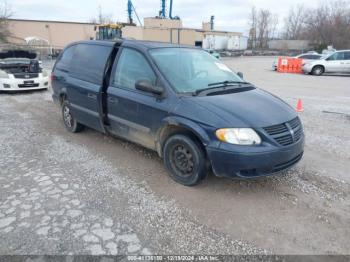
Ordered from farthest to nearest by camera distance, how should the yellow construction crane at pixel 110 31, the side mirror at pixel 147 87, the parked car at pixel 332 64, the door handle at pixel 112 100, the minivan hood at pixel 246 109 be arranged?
the yellow construction crane at pixel 110 31
the parked car at pixel 332 64
the door handle at pixel 112 100
the side mirror at pixel 147 87
the minivan hood at pixel 246 109

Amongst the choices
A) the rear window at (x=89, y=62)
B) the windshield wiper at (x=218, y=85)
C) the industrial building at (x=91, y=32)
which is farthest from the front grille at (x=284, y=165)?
the industrial building at (x=91, y=32)

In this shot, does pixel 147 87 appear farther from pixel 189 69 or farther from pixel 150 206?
pixel 150 206

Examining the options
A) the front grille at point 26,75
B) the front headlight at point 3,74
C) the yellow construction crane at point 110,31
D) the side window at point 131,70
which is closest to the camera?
the side window at point 131,70

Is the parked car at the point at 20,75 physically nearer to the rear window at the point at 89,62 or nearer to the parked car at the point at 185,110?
the rear window at the point at 89,62

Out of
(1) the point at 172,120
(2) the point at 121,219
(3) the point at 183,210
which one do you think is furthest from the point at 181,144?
(2) the point at 121,219

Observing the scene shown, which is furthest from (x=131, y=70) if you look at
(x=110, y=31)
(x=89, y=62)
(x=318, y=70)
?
(x=110, y=31)

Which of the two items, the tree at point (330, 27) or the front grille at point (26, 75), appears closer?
the front grille at point (26, 75)

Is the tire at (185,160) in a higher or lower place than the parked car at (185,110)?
lower

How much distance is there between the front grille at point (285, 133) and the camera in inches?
127

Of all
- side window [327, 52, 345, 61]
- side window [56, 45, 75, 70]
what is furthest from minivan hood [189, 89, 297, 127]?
side window [327, 52, 345, 61]

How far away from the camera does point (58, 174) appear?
158 inches

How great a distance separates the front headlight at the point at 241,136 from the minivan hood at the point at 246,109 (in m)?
0.06

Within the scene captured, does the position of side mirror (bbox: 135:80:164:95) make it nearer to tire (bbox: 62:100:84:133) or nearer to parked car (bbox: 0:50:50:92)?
tire (bbox: 62:100:84:133)

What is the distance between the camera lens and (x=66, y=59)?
5.70m
